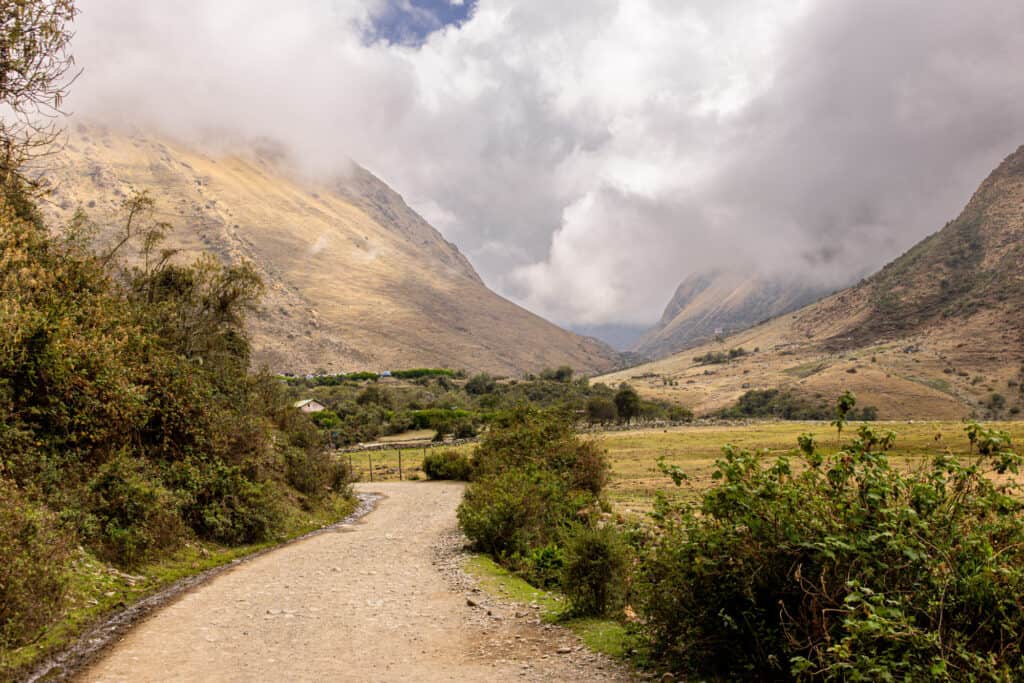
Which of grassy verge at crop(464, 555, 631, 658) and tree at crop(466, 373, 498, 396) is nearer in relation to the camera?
grassy verge at crop(464, 555, 631, 658)

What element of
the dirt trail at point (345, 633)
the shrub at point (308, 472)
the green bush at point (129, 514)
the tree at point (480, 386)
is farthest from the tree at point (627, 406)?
the green bush at point (129, 514)

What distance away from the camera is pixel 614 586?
11.0m

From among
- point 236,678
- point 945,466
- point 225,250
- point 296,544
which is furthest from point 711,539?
point 225,250

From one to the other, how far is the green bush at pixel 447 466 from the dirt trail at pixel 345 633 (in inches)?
1210

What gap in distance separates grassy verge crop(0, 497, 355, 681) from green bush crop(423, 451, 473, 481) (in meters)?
27.4

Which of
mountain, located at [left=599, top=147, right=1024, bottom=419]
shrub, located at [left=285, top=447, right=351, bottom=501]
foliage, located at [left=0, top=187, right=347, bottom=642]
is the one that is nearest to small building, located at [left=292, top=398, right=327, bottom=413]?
shrub, located at [left=285, top=447, right=351, bottom=501]

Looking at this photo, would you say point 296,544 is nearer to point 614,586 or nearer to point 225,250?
point 614,586

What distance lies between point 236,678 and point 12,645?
132 inches

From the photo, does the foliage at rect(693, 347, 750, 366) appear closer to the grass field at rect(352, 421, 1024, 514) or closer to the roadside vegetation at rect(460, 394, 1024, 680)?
the grass field at rect(352, 421, 1024, 514)

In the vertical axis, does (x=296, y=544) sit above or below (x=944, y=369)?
below

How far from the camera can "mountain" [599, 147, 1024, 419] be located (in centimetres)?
9356

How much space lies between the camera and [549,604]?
1255 centimetres

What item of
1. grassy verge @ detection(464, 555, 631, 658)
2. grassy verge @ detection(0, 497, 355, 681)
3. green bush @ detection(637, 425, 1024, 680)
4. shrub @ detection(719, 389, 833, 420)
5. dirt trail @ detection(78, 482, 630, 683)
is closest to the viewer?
green bush @ detection(637, 425, 1024, 680)

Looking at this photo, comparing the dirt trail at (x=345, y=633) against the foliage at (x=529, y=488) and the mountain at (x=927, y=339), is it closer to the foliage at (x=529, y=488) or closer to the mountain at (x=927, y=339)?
the foliage at (x=529, y=488)
